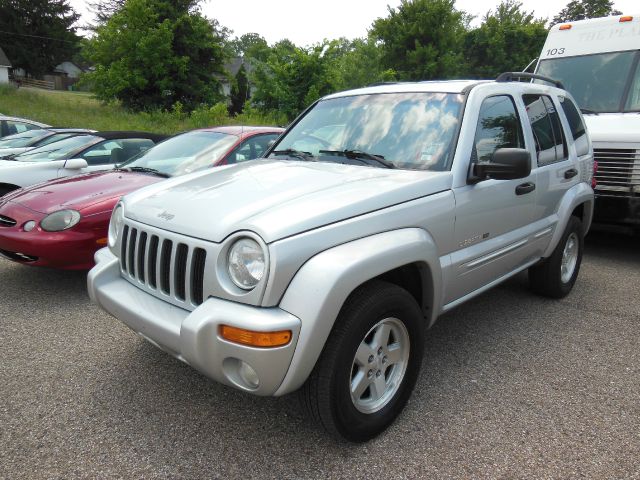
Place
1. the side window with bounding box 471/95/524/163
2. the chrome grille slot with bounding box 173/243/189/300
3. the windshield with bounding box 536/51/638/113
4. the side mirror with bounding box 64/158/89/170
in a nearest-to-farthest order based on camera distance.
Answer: the chrome grille slot with bounding box 173/243/189/300, the side window with bounding box 471/95/524/163, the side mirror with bounding box 64/158/89/170, the windshield with bounding box 536/51/638/113

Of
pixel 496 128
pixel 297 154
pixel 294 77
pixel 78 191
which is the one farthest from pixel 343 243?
pixel 294 77

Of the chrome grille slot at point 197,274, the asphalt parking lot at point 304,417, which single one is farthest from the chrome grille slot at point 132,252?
the asphalt parking lot at point 304,417

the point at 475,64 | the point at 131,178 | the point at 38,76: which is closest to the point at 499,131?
the point at 131,178

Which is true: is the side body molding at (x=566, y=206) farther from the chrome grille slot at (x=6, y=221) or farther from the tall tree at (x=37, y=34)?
the tall tree at (x=37, y=34)

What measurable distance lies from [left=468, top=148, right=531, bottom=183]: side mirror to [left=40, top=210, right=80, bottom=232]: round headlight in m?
3.27

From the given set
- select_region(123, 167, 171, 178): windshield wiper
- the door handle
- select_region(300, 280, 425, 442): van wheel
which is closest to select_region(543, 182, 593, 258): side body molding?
the door handle

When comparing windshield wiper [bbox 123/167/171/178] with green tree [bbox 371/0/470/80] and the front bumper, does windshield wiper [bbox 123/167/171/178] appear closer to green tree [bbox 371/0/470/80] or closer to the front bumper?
the front bumper

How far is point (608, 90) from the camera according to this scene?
6.18 metres

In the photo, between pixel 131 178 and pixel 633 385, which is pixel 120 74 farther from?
pixel 633 385

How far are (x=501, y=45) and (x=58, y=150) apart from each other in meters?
39.6

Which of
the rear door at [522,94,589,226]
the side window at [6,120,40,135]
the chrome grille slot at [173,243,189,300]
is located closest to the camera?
the chrome grille slot at [173,243,189,300]

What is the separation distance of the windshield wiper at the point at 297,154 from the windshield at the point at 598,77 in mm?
4555

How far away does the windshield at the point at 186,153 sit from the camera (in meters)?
4.94

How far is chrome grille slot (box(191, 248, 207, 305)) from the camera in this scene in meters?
2.20
